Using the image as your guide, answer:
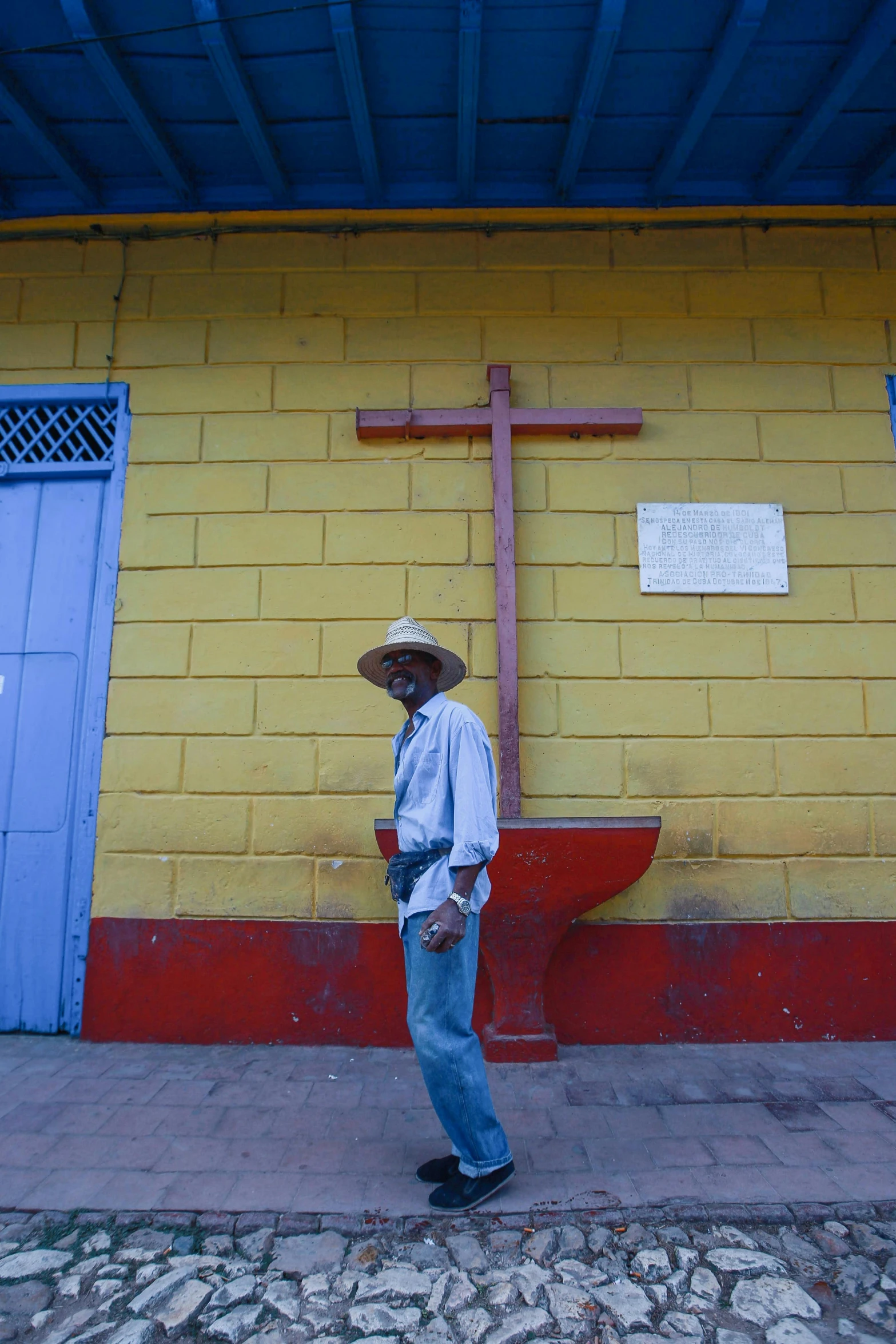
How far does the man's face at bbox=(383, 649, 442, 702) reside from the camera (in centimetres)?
265

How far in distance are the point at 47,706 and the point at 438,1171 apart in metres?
2.85

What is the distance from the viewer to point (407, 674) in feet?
8.71

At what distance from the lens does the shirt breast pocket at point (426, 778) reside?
248 centimetres

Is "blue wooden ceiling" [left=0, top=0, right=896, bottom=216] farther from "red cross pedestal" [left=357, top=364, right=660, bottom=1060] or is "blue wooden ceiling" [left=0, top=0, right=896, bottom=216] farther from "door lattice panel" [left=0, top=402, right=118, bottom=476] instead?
"red cross pedestal" [left=357, top=364, right=660, bottom=1060]

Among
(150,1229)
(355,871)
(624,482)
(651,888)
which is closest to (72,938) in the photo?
(355,871)

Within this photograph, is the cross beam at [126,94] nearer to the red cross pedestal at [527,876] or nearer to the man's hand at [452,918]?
the red cross pedestal at [527,876]

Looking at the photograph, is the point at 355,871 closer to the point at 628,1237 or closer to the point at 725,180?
the point at 628,1237

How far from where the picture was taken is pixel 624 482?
407 centimetres

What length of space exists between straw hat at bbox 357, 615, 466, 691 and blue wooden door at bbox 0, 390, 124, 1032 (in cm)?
175

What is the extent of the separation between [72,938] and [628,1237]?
A: 2.81 meters

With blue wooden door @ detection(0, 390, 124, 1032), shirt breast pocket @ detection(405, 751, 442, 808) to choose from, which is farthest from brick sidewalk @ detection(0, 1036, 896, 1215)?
shirt breast pocket @ detection(405, 751, 442, 808)

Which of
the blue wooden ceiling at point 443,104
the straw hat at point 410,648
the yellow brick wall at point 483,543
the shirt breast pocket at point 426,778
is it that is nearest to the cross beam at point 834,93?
the blue wooden ceiling at point 443,104

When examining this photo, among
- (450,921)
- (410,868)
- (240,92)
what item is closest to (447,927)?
(450,921)

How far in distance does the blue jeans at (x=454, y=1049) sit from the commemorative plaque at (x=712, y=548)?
2.25m
